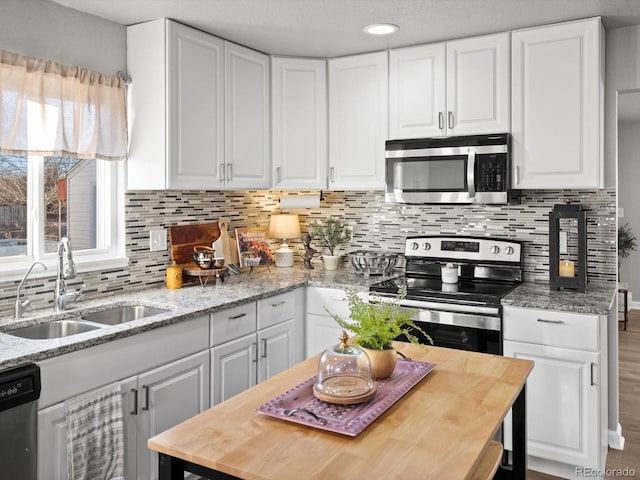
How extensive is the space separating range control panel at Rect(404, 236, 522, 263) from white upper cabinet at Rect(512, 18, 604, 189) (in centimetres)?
45

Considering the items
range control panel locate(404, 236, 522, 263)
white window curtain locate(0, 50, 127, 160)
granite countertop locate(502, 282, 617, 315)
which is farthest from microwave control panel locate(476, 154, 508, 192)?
white window curtain locate(0, 50, 127, 160)

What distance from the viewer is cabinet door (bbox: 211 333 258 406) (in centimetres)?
281

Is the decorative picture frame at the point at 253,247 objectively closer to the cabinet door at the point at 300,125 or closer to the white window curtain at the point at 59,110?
the cabinet door at the point at 300,125

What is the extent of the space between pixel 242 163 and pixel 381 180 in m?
0.89

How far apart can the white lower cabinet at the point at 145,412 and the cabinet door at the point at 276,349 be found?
45 centimetres

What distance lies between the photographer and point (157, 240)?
329 centimetres

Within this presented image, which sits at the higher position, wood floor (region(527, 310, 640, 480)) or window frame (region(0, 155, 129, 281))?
window frame (region(0, 155, 129, 281))

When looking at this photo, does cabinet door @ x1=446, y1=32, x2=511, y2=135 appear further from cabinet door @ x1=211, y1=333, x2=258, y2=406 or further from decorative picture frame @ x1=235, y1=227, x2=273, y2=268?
cabinet door @ x1=211, y1=333, x2=258, y2=406

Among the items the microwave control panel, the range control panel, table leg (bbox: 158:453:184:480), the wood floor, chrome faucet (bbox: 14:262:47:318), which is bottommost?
the wood floor

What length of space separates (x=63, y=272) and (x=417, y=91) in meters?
2.24

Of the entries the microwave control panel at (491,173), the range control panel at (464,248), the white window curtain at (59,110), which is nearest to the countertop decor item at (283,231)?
the range control panel at (464,248)

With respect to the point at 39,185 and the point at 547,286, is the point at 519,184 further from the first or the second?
the point at 39,185

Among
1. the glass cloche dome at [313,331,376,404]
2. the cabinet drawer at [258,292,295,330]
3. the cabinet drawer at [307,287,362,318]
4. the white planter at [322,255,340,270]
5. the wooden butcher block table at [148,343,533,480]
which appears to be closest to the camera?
the wooden butcher block table at [148,343,533,480]

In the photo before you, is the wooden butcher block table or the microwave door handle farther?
the microwave door handle
